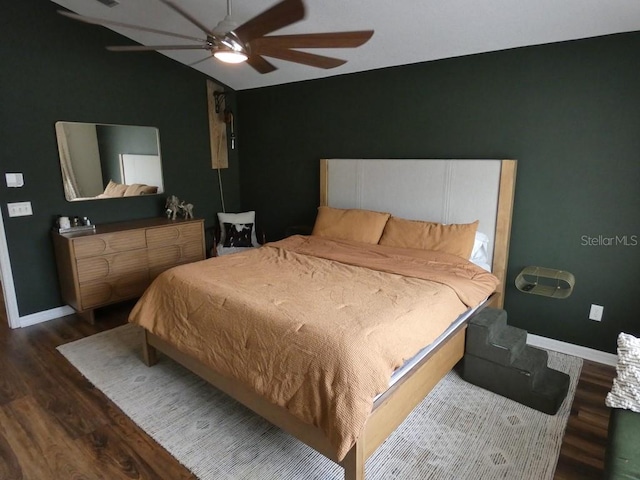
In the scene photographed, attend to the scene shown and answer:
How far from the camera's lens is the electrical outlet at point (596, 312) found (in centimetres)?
283

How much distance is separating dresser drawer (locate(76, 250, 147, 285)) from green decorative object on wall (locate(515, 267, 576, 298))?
3.40 m

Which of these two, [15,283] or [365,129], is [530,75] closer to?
[365,129]

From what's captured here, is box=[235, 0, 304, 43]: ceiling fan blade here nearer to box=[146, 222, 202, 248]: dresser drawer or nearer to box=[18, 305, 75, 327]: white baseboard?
box=[146, 222, 202, 248]: dresser drawer

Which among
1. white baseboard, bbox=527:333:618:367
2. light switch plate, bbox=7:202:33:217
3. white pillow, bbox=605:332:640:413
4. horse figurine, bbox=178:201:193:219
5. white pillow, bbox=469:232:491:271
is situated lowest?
white baseboard, bbox=527:333:618:367

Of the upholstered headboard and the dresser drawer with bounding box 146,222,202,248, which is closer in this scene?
the upholstered headboard

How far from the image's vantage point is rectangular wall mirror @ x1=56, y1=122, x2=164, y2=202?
11.7ft

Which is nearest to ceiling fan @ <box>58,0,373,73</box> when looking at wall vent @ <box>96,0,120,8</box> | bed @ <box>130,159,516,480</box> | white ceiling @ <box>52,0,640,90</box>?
white ceiling @ <box>52,0,640,90</box>

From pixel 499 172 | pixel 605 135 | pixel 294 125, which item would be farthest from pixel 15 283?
pixel 605 135

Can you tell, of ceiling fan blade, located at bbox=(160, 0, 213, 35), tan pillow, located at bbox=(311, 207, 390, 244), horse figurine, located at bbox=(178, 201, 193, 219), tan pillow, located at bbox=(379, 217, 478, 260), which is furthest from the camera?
horse figurine, located at bbox=(178, 201, 193, 219)

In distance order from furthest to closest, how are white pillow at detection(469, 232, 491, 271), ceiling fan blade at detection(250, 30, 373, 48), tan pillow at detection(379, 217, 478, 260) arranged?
white pillow at detection(469, 232, 491, 271), tan pillow at detection(379, 217, 478, 260), ceiling fan blade at detection(250, 30, 373, 48)

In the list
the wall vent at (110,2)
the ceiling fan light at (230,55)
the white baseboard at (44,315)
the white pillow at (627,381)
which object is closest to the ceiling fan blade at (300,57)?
the ceiling fan light at (230,55)

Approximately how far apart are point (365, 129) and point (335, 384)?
2.90 metres

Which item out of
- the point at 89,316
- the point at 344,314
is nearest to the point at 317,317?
the point at 344,314

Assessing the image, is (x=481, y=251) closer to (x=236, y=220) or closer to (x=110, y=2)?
(x=236, y=220)
